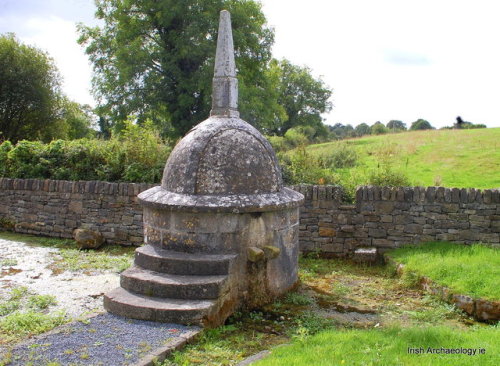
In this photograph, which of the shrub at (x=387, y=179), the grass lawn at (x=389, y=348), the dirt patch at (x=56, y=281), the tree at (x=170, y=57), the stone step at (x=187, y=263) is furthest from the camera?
the tree at (x=170, y=57)

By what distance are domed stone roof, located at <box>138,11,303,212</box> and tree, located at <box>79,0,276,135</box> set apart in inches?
Answer: 487

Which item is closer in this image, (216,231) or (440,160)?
(216,231)

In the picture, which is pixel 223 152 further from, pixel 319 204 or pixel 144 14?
pixel 144 14

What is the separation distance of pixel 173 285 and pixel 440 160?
44.6 feet

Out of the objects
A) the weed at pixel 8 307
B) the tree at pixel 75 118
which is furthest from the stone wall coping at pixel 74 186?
the tree at pixel 75 118

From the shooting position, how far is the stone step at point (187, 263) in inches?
210

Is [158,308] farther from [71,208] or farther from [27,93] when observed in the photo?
[27,93]

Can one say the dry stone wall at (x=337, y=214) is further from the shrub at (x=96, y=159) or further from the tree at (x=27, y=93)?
the tree at (x=27, y=93)

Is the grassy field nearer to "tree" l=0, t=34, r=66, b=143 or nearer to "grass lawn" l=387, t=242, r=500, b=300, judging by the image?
"grass lawn" l=387, t=242, r=500, b=300

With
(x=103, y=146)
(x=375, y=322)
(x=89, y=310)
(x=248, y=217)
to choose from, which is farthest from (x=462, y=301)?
(x=103, y=146)

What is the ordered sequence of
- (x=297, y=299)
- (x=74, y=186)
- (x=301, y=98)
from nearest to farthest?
(x=297, y=299) < (x=74, y=186) < (x=301, y=98)

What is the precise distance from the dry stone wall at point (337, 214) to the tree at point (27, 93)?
18019 mm

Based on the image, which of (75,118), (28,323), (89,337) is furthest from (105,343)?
(75,118)

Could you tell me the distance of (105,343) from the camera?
4211mm
